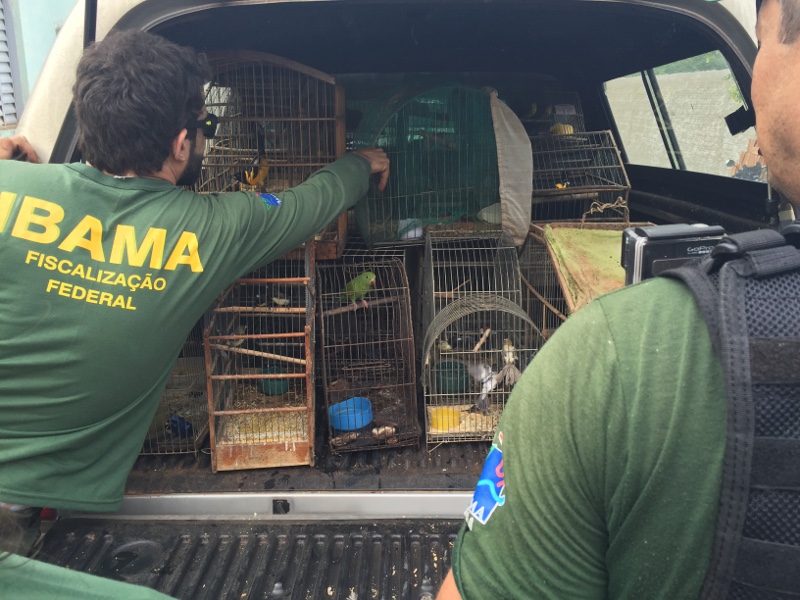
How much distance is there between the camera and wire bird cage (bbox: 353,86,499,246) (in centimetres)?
316

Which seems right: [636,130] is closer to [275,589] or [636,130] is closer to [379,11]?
[379,11]

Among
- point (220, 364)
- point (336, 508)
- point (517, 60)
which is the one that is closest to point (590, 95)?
point (517, 60)

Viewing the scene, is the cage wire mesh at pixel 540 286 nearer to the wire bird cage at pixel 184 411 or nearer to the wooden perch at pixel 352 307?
the wooden perch at pixel 352 307

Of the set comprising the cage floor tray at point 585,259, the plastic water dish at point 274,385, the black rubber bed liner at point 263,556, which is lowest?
the black rubber bed liner at point 263,556

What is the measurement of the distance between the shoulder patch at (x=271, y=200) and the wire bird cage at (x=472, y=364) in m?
0.96

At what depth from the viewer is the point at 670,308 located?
70cm

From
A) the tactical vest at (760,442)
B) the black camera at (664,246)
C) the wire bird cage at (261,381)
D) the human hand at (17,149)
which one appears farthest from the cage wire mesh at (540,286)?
the tactical vest at (760,442)

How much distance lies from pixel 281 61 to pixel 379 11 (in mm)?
477

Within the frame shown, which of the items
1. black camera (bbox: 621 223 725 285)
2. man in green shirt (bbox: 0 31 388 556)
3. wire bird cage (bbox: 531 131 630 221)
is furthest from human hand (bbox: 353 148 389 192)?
black camera (bbox: 621 223 725 285)

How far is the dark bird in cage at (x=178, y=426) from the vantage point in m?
2.70

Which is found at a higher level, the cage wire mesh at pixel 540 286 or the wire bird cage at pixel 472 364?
the cage wire mesh at pixel 540 286

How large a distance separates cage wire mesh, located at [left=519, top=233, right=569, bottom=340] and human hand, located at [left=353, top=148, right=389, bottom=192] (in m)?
0.83

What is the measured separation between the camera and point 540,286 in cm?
336

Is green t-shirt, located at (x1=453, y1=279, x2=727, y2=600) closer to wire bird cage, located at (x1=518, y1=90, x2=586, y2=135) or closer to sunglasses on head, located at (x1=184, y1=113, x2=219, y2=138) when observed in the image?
sunglasses on head, located at (x1=184, y1=113, x2=219, y2=138)
